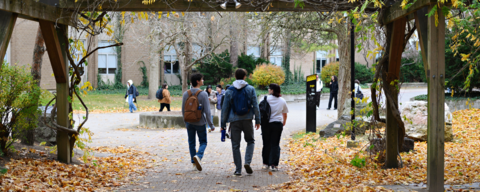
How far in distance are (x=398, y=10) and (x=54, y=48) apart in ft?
17.5

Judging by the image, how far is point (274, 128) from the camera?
7.48 m

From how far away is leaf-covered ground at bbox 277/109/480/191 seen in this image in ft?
20.3

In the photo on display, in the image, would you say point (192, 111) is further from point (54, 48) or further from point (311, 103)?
point (311, 103)

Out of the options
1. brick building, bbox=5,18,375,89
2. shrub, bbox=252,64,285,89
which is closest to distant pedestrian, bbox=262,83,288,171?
shrub, bbox=252,64,285,89

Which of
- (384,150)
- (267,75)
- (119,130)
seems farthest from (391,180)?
(267,75)

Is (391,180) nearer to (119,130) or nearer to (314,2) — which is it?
(314,2)

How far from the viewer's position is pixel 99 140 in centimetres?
1211

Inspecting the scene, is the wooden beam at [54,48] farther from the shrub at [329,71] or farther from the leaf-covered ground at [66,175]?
the shrub at [329,71]

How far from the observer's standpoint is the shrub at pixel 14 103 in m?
6.84

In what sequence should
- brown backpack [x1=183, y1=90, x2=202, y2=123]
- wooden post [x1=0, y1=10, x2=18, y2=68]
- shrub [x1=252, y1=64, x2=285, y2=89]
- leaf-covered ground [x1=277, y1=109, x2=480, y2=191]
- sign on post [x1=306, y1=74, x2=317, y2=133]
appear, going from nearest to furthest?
1. wooden post [x1=0, y1=10, x2=18, y2=68]
2. leaf-covered ground [x1=277, y1=109, x2=480, y2=191]
3. brown backpack [x1=183, y1=90, x2=202, y2=123]
4. sign on post [x1=306, y1=74, x2=317, y2=133]
5. shrub [x1=252, y1=64, x2=285, y2=89]

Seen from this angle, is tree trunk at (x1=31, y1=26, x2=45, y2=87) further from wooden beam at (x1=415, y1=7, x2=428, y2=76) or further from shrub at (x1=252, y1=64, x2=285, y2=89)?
shrub at (x1=252, y1=64, x2=285, y2=89)

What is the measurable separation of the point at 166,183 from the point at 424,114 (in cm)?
665

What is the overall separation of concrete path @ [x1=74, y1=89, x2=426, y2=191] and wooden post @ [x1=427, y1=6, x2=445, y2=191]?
235 centimetres

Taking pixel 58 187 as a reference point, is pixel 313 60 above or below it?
above
